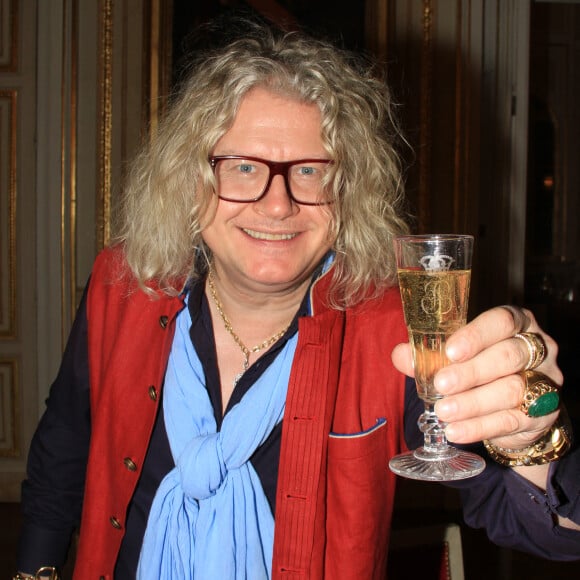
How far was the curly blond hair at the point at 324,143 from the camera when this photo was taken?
146 cm

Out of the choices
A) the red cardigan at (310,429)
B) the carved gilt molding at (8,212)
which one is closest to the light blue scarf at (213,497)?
the red cardigan at (310,429)

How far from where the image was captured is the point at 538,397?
90 centimetres

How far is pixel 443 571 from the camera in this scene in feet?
5.30

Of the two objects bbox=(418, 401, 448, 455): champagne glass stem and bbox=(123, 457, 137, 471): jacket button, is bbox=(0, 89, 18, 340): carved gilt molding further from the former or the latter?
bbox=(418, 401, 448, 455): champagne glass stem

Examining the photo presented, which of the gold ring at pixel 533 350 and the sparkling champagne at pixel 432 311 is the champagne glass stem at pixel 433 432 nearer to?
the sparkling champagne at pixel 432 311

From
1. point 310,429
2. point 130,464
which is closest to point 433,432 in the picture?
point 310,429

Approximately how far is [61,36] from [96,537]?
10.5ft

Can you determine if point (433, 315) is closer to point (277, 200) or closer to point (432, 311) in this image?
point (432, 311)

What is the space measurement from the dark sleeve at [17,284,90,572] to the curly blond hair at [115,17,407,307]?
0.28 meters

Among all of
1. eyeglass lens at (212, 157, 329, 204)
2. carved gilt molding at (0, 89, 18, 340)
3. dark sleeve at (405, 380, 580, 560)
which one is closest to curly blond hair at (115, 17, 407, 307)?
eyeglass lens at (212, 157, 329, 204)

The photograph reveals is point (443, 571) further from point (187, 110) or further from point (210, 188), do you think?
point (187, 110)

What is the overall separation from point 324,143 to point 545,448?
767 millimetres

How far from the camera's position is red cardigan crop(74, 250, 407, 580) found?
1310 mm

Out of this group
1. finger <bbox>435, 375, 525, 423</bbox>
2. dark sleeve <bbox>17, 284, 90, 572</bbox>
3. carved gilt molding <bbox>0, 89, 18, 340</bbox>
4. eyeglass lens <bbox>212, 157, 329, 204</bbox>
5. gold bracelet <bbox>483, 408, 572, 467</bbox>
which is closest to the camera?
finger <bbox>435, 375, 525, 423</bbox>
